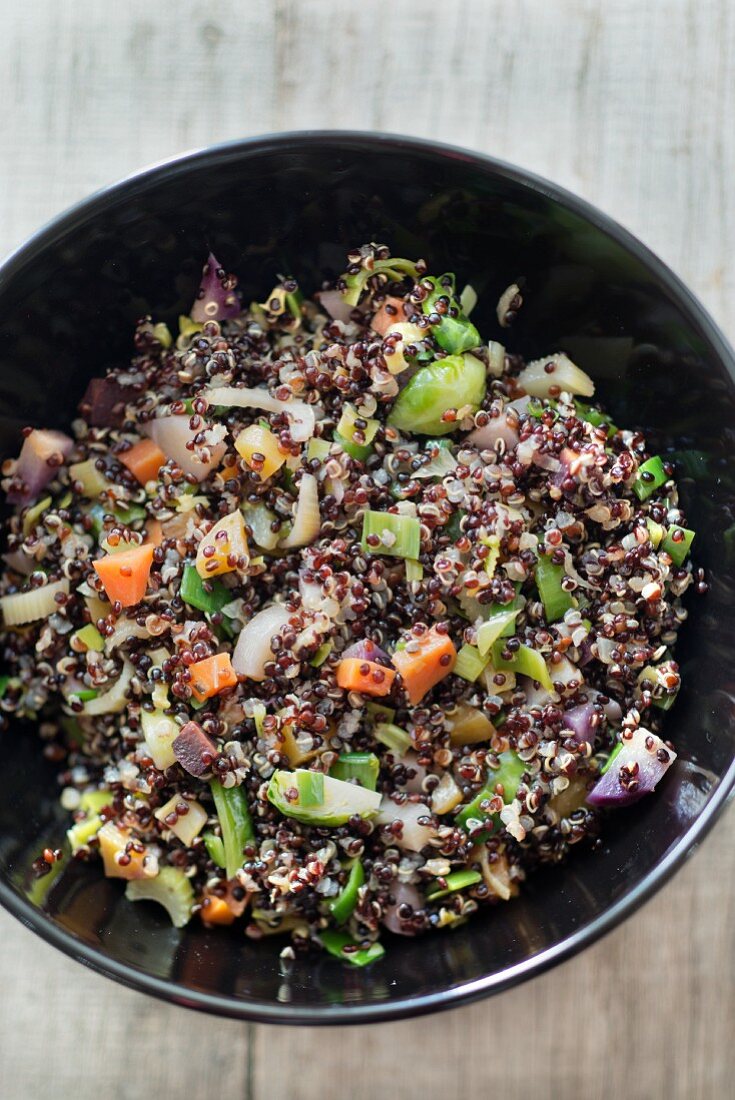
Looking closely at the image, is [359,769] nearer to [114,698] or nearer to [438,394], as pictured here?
[114,698]

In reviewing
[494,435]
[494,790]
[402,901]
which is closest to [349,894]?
[402,901]

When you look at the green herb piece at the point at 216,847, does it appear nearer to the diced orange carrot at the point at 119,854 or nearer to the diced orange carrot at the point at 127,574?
the diced orange carrot at the point at 119,854

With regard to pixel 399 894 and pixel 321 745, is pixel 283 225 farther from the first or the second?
pixel 399 894

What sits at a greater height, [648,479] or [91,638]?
[648,479]

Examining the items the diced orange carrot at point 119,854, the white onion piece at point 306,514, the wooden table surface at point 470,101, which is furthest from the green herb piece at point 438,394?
the diced orange carrot at point 119,854

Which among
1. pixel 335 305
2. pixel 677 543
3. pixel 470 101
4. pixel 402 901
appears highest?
pixel 470 101

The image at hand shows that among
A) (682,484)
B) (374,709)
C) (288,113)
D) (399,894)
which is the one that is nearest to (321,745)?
(374,709)

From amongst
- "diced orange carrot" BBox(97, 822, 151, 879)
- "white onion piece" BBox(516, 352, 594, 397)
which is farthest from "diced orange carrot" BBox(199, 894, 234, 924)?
"white onion piece" BBox(516, 352, 594, 397)
